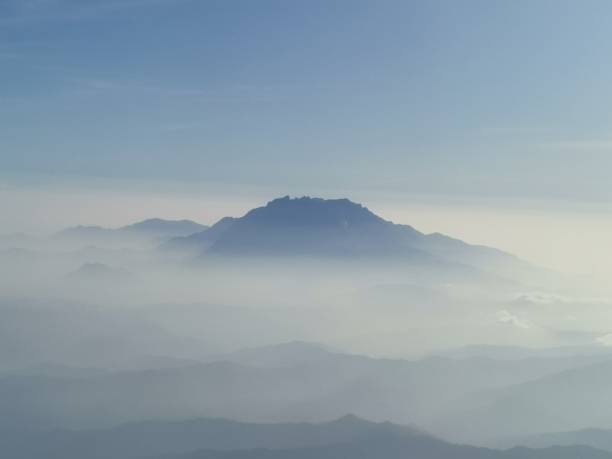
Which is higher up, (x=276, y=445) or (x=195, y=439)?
(x=276, y=445)

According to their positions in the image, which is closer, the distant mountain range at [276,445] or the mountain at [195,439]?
the distant mountain range at [276,445]

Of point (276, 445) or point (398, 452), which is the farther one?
point (276, 445)

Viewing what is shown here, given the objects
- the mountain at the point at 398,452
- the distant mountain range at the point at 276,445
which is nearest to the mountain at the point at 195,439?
the distant mountain range at the point at 276,445

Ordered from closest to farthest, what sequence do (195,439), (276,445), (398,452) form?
(398,452)
(276,445)
(195,439)

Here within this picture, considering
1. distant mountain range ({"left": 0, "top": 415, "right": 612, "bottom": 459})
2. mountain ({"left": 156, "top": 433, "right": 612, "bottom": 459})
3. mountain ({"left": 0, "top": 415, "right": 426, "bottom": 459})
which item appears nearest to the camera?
mountain ({"left": 156, "top": 433, "right": 612, "bottom": 459})

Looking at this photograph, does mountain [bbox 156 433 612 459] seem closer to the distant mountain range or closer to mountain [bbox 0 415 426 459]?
the distant mountain range

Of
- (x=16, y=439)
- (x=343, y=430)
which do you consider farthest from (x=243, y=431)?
(x=16, y=439)

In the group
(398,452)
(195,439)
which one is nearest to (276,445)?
(195,439)

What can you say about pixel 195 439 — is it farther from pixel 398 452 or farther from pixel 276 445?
pixel 398 452

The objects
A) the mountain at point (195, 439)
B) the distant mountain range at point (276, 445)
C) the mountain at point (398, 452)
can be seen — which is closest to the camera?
the mountain at point (398, 452)

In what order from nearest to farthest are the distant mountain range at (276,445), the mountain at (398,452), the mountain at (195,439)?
1. the mountain at (398,452)
2. the distant mountain range at (276,445)
3. the mountain at (195,439)

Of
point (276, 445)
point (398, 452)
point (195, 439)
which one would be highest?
point (398, 452)

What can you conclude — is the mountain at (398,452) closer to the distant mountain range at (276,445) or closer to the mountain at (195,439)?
the distant mountain range at (276,445)

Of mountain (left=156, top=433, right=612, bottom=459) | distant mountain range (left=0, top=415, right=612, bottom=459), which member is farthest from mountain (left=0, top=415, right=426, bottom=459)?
mountain (left=156, top=433, right=612, bottom=459)
